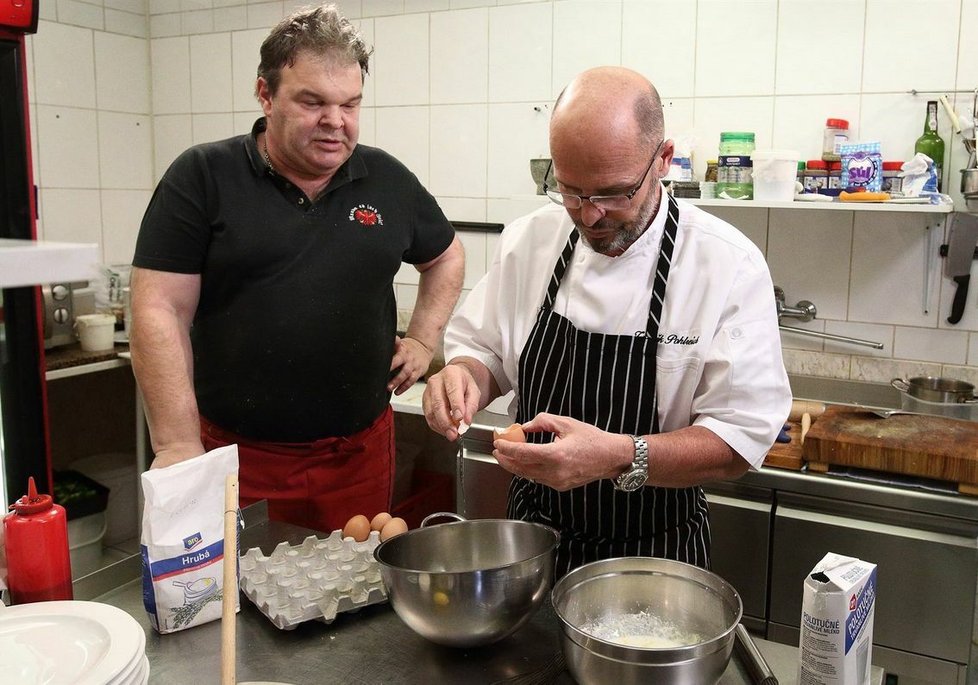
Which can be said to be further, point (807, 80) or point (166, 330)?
point (807, 80)

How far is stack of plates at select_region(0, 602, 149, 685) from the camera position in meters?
1.06

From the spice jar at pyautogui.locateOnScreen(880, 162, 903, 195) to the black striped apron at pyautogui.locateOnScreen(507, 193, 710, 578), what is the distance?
1252mm

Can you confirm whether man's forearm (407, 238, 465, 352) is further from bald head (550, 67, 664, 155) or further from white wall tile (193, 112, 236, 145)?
white wall tile (193, 112, 236, 145)

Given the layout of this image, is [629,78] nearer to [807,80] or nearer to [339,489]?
[339,489]

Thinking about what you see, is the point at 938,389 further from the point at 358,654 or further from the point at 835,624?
the point at 358,654

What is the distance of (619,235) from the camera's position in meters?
1.61

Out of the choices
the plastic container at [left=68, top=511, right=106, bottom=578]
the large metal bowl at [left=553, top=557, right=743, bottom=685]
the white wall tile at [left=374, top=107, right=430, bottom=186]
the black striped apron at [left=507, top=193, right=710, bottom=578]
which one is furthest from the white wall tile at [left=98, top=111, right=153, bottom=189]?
the large metal bowl at [left=553, top=557, right=743, bottom=685]

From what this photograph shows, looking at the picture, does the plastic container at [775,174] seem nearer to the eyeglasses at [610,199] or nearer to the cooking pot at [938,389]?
the cooking pot at [938,389]

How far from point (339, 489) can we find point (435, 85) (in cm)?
193

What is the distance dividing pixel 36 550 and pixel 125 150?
129 inches

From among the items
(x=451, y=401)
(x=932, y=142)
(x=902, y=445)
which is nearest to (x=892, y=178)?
(x=932, y=142)

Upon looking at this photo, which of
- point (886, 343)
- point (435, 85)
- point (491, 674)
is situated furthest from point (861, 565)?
point (435, 85)

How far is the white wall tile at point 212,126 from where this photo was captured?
3979mm

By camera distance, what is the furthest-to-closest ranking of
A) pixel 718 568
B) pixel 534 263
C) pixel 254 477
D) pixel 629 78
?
pixel 718 568
pixel 254 477
pixel 534 263
pixel 629 78
